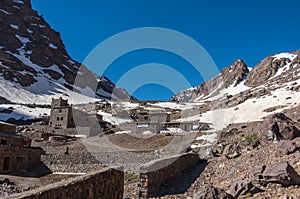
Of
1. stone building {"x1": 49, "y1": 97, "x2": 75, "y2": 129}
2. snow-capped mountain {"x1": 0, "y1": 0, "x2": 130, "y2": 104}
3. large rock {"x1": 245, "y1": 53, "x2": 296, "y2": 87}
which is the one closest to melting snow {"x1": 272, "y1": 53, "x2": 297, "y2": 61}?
large rock {"x1": 245, "y1": 53, "x2": 296, "y2": 87}

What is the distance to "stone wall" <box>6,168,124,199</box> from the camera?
5799 mm

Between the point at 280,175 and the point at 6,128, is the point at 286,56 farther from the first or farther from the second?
the point at 280,175

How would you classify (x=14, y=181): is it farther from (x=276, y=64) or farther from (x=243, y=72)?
(x=243, y=72)

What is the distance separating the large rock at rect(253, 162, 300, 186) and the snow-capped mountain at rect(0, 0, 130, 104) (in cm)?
10182

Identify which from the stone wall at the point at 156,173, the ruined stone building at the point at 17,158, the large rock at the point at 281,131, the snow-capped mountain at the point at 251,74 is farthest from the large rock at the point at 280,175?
the snow-capped mountain at the point at 251,74

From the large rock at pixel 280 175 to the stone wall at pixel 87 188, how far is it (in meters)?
5.14

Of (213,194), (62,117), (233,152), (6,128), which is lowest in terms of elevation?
(213,194)

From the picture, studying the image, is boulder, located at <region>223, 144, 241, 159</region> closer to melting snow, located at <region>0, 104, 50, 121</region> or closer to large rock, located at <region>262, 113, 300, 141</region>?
large rock, located at <region>262, 113, 300, 141</region>

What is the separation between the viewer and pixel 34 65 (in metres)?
147

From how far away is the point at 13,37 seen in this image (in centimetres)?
15938

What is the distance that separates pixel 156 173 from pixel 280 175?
524cm

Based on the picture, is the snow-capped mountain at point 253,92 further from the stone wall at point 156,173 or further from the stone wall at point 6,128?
the stone wall at point 156,173

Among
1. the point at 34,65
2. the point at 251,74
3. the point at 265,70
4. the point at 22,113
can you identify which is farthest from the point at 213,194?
the point at 251,74

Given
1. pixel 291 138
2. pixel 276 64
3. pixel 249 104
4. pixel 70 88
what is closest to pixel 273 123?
pixel 291 138
